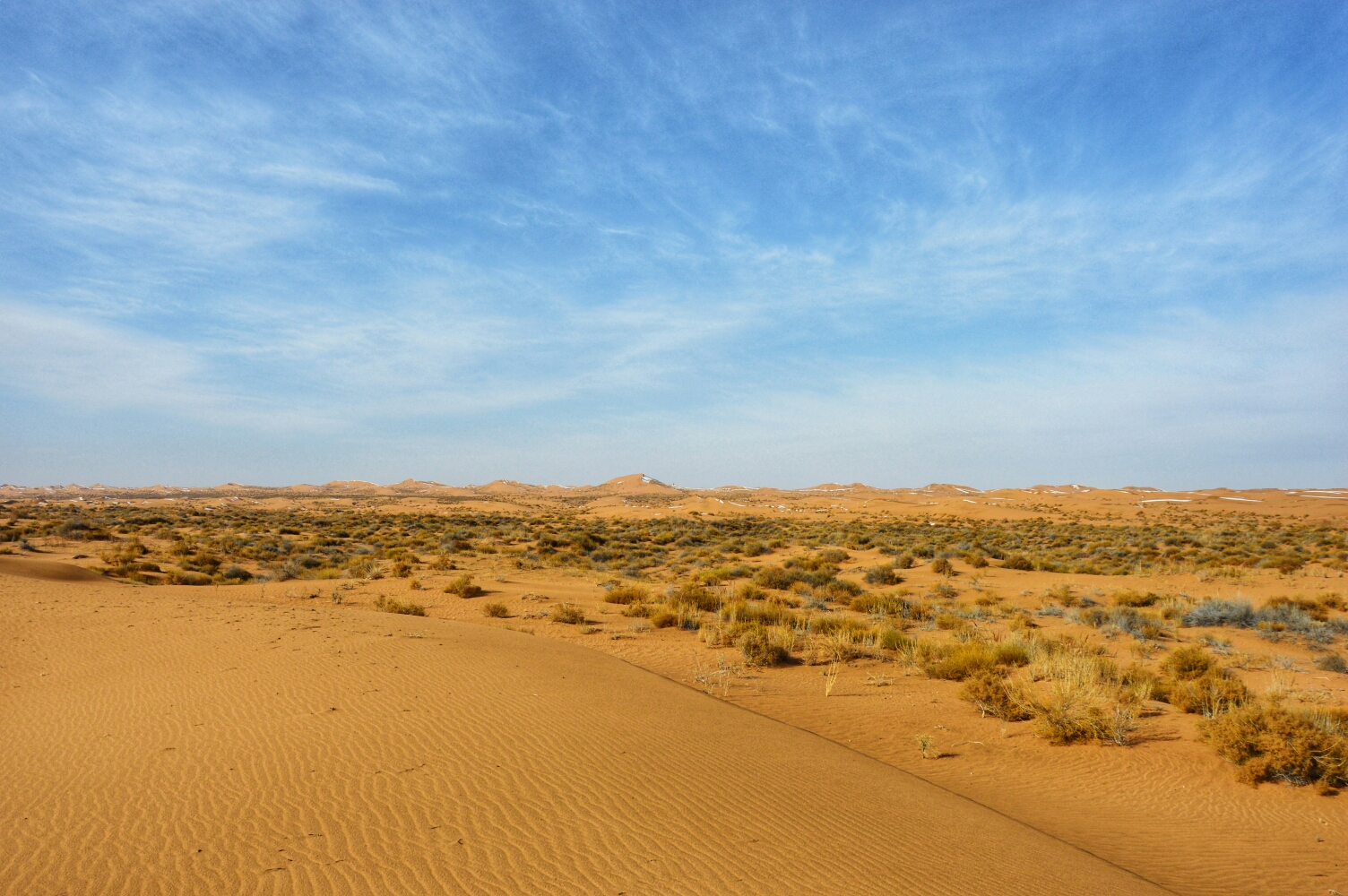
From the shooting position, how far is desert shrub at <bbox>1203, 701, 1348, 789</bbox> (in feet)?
22.6

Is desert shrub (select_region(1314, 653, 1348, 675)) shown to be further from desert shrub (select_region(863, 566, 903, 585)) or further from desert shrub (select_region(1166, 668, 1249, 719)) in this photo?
desert shrub (select_region(863, 566, 903, 585))

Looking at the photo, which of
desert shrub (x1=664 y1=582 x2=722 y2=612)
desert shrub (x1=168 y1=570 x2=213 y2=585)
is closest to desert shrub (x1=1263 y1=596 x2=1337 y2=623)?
desert shrub (x1=664 y1=582 x2=722 y2=612)

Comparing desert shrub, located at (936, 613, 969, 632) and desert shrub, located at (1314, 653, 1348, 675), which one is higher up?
desert shrub, located at (936, 613, 969, 632)

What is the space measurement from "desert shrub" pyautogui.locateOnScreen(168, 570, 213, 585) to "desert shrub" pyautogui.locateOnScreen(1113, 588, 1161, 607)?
2429 centimetres

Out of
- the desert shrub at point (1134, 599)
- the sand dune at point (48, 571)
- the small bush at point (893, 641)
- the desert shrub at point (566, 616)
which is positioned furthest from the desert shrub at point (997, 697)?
the sand dune at point (48, 571)

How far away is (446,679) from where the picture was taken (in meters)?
8.15

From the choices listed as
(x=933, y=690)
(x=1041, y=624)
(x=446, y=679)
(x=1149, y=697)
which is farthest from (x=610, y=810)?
(x=1041, y=624)

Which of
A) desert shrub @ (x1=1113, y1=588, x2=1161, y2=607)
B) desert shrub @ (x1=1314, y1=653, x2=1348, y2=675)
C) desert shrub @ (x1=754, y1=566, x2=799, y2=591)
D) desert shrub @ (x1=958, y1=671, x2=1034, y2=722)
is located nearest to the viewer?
desert shrub @ (x1=958, y1=671, x2=1034, y2=722)

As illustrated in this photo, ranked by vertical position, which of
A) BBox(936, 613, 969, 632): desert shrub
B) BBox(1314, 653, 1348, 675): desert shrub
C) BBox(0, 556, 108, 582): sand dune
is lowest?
BBox(1314, 653, 1348, 675): desert shrub

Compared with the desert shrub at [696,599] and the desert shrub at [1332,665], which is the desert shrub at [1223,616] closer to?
the desert shrub at [1332,665]

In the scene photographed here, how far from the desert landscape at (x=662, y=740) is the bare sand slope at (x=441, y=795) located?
0.03m

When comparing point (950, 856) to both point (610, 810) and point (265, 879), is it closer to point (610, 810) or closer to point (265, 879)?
point (610, 810)

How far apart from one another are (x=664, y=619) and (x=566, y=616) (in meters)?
2.15

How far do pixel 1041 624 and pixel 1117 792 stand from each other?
8873 millimetres
